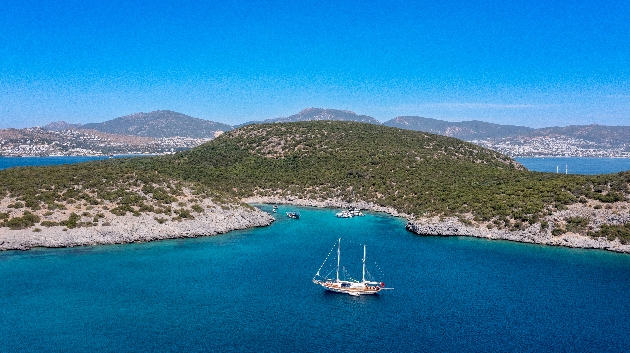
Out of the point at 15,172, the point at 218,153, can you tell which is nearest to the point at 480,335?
the point at 15,172

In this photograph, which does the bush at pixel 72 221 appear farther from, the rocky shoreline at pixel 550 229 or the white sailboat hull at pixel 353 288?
the rocky shoreline at pixel 550 229

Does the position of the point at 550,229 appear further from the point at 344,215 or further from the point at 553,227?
the point at 344,215

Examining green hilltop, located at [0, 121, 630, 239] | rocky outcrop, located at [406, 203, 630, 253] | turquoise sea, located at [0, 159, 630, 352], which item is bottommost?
turquoise sea, located at [0, 159, 630, 352]

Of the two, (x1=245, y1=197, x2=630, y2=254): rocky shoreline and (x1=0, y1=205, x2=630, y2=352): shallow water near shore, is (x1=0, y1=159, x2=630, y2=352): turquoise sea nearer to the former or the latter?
(x1=0, y1=205, x2=630, y2=352): shallow water near shore

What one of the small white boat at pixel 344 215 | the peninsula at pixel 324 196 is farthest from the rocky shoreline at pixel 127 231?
the small white boat at pixel 344 215

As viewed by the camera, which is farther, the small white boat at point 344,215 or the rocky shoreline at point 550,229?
the small white boat at point 344,215

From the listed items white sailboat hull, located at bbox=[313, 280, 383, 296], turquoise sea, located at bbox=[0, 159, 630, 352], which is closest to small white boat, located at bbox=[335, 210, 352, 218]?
turquoise sea, located at bbox=[0, 159, 630, 352]

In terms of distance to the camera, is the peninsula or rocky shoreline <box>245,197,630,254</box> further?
the peninsula
